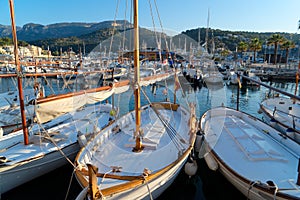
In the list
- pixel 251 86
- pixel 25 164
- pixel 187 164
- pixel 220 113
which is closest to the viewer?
pixel 25 164

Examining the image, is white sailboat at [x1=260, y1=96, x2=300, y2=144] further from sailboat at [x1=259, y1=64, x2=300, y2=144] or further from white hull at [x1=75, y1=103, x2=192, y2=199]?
white hull at [x1=75, y1=103, x2=192, y2=199]

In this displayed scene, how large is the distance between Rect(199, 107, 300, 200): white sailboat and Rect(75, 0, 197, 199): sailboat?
1.21 meters

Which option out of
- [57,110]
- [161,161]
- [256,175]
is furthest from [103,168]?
[256,175]

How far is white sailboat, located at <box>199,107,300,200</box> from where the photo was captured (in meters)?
4.91

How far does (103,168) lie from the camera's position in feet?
18.5

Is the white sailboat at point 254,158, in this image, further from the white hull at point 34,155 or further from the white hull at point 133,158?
the white hull at point 34,155

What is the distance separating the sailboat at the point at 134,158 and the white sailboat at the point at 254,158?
121cm

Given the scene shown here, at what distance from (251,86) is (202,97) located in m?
12.4

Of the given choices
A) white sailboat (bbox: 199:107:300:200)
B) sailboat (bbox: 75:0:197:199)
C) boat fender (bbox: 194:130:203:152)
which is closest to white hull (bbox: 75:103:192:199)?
sailboat (bbox: 75:0:197:199)

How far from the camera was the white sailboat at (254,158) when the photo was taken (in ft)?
16.1

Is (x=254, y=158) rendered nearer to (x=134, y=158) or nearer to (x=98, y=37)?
(x=134, y=158)

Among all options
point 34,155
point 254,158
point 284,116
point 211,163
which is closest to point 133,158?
point 211,163

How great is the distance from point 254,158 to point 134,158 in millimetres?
3942

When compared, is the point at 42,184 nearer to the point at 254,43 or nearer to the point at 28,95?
the point at 28,95
